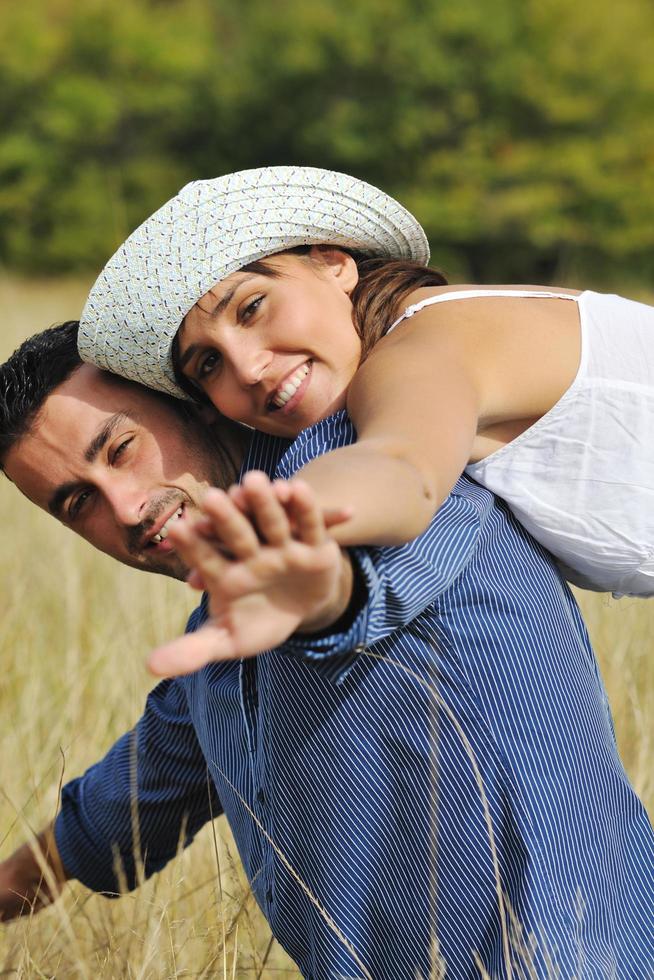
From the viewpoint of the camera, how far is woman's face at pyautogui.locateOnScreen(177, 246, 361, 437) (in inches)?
78.2

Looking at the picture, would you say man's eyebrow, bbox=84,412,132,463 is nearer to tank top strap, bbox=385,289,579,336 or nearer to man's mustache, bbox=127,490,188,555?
man's mustache, bbox=127,490,188,555

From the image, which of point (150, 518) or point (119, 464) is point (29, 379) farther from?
point (150, 518)

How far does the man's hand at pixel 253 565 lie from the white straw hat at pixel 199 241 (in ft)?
3.07

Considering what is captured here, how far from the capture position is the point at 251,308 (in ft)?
6.71

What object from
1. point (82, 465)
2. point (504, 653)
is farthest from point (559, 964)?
point (82, 465)

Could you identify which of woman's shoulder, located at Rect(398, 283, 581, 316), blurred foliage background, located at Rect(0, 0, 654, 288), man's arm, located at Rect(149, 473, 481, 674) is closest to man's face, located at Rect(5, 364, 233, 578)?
woman's shoulder, located at Rect(398, 283, 581, 316)

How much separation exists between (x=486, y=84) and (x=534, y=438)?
29.7 metres

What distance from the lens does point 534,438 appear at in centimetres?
175

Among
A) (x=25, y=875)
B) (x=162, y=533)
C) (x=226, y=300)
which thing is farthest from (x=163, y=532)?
(x=25, y=875)

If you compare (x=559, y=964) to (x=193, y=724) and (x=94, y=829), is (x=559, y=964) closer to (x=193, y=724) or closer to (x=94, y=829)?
(x=193, y=724)

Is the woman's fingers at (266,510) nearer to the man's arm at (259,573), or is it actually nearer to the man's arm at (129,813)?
the man's arm at (259,573)

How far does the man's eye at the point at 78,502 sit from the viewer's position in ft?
7.22

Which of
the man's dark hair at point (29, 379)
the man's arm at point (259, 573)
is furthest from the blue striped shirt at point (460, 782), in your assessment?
the man's dark hair at point (29, 379)

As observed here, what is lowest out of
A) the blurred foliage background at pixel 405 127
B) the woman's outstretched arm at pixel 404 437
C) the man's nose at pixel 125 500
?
the blurred foliage background at pixel 405 127
